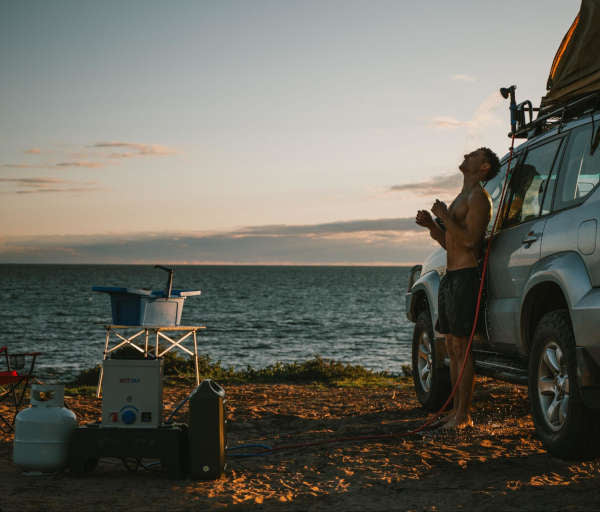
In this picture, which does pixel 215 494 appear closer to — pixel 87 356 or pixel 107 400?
pixel 107 400

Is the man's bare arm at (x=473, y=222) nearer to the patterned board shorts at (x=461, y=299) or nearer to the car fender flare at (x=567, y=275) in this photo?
the patterned board shorts at (x=461, y=299)

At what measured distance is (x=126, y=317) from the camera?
813cm

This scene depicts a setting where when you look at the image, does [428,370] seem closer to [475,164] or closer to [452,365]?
[452,365]

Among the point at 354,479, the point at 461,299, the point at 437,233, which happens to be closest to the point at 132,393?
the point at 354,479

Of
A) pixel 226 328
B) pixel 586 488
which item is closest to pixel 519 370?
pixel 586 488

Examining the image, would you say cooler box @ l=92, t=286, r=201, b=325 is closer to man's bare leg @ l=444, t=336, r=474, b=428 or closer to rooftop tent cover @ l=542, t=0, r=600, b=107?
man's bare leg @ l=444, t=336, r=474, b=428

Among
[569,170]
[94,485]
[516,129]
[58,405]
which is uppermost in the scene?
[516,129]

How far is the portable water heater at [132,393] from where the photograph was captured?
4723 mm

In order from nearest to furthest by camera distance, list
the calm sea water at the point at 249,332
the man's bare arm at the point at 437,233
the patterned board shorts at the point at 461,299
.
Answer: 1. the patterned board shorts at the point at 461,299
2. the man's bare arm at the point at 437,233
3. the calm sea water at the point at 249,332

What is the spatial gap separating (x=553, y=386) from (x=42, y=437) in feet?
11.3

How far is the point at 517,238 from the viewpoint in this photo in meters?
5.32

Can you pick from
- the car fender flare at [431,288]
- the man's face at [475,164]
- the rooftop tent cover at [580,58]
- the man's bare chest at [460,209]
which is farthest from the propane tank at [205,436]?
the rooftop tent cover at [580,58]

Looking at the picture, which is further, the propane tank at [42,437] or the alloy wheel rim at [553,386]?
the propane tank at [42,437]

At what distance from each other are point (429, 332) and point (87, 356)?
66.3ft
